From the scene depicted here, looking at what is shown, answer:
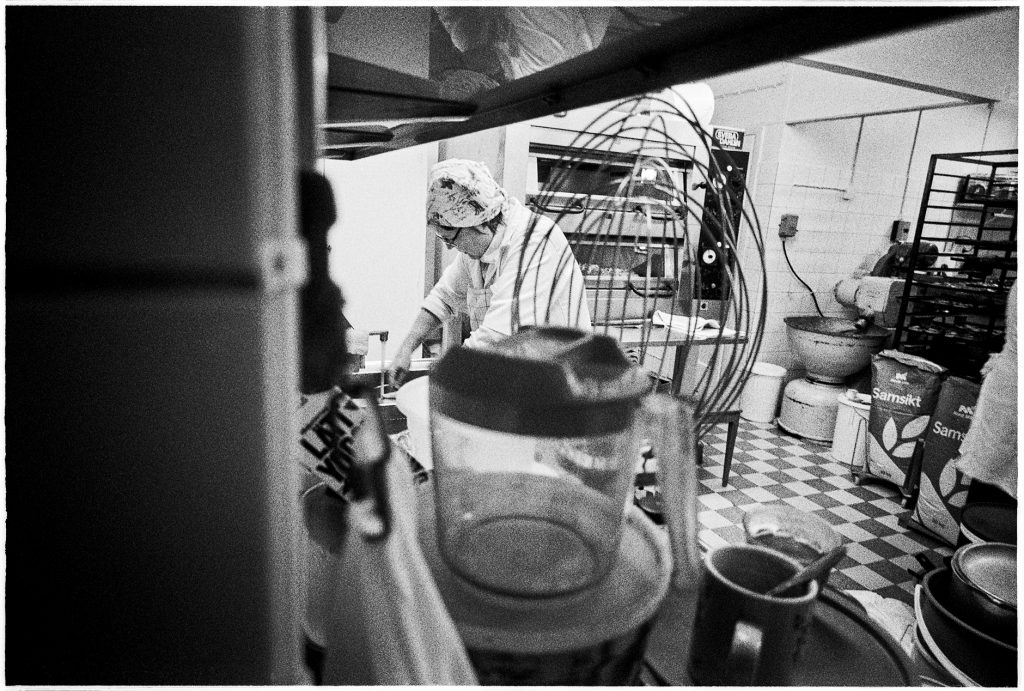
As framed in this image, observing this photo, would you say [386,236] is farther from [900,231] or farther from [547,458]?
[900,231]

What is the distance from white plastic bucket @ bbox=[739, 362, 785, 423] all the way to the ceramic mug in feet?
13.9

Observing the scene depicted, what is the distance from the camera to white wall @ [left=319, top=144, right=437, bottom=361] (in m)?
2.87

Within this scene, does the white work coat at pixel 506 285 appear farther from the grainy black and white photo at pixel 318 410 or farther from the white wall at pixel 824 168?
the white wall at pixel 824 168

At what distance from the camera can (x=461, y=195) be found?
1.84 meters

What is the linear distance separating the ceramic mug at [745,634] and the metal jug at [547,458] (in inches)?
1.3

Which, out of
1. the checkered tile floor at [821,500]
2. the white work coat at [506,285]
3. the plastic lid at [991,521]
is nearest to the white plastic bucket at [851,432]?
the checkered tile floor at [821,500]

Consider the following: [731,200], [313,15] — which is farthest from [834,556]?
[313,15]

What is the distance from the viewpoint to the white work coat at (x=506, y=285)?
5.54 feet

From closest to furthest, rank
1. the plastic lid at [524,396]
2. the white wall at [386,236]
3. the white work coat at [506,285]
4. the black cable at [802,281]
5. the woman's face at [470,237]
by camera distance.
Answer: the plastic lid at [524,396], the white work coat at [506,285], the woman's face at [470,237], the white wall at [386,236], the black cable at [802,281]

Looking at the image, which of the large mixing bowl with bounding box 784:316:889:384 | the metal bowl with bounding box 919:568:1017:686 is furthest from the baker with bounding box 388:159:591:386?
the large mixing bowl with bounding box 784:316:889:384

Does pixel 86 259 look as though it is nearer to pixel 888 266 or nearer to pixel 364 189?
pixel 364 189

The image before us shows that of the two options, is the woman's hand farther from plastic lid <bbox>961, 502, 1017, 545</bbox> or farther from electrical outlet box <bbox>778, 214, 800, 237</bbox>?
electrical outlet box <bbox>778, 214, 800, 237</bbox>

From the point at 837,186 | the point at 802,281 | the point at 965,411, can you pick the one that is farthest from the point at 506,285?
the point at 837,186

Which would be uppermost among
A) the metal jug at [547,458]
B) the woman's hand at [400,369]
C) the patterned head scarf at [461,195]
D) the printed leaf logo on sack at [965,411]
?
the patterned head scarf at [461,195]
